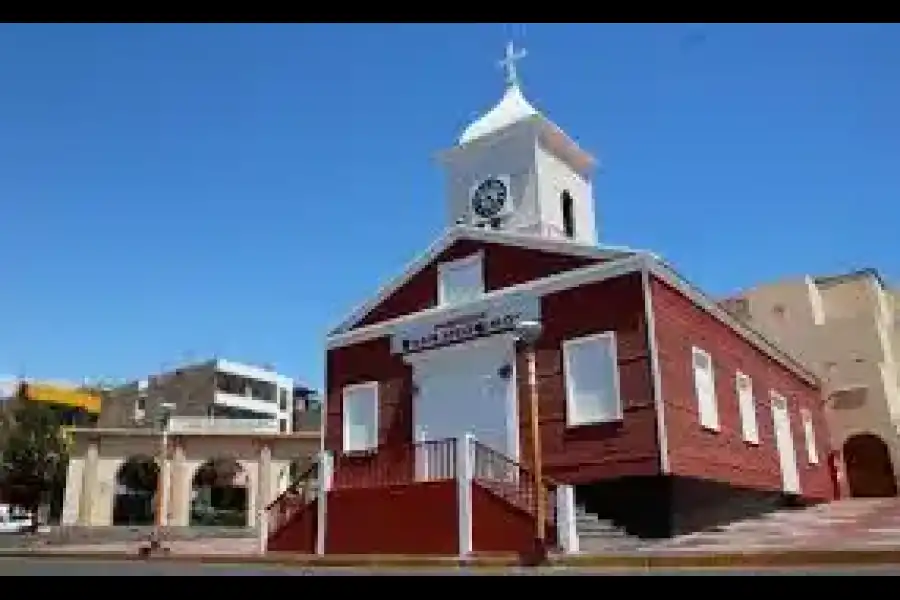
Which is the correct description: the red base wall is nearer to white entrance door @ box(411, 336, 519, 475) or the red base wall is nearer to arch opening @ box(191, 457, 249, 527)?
white entrance door @ box(411, 336, 519, 475)

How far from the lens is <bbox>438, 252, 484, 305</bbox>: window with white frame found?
18703 mm

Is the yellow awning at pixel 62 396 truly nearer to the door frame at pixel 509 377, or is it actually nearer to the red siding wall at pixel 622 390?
the door frame at pixel 509 377

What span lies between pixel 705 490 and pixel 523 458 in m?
3.50

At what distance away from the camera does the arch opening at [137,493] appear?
4527cm

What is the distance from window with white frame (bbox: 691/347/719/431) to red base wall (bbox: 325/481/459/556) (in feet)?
17.6

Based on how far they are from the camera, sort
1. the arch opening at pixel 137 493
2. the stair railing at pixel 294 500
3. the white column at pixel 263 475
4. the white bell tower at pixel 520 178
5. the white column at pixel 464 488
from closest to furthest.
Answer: the white column at pixel 464 488
the stair railing at pixel 294 500
the white bell tower at pixel 520 178
the white column at pixel 263 475
the arch opening at pixel 137 493

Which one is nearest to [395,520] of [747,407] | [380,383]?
[380,383]

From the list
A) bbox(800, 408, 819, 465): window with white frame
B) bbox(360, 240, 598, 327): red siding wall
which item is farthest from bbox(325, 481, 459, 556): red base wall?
bbox(800, 408, 819, 465): window with white frame

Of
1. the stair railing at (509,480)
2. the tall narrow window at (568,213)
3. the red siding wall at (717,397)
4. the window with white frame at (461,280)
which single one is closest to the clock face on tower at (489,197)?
the tall narrow window at (568,213)

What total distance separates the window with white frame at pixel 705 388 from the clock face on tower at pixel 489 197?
23.0 ft

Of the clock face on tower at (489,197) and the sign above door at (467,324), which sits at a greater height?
the clock face on tower at (489,197)

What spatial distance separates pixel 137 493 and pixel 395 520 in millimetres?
37039
